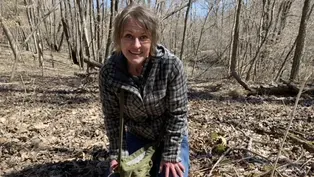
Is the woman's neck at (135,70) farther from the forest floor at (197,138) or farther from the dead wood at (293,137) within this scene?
the dead wood at (293,137)

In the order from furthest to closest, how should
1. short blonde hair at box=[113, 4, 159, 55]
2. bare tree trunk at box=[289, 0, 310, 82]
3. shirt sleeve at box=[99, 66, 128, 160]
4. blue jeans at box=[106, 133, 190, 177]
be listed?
bare tree trunk at box=[289, 0, 310, 82]
blue jeans at box=[106, 133, 190, 177]
shirt sleeve at box=[99, 66, 128, 160]
short blonde hair at box=[113, 4, 159, 55]

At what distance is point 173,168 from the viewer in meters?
2.13

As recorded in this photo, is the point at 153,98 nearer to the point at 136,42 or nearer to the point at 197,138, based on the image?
the point at 136,42

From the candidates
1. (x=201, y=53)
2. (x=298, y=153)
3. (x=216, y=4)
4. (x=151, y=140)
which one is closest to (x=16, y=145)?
(x=151, y=140)

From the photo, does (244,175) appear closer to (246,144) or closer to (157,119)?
(246,144)

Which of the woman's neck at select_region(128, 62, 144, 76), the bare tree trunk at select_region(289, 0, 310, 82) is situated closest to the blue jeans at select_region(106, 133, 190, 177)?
the woman's neck at select_region(128, 62, 144, 76)

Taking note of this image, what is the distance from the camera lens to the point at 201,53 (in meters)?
33.3

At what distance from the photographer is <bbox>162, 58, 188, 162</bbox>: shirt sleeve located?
6.70 ft

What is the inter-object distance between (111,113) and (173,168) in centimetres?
53

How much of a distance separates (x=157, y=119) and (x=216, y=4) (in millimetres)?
19670

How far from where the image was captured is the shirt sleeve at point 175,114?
204 centimetres

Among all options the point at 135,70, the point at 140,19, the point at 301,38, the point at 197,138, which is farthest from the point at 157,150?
the point at 301,38

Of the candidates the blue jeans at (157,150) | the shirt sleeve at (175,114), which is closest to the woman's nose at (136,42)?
the shirt sleeve at (175,114)

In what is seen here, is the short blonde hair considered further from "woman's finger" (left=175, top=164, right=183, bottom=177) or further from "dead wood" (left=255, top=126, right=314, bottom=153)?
"dead wood" (left=255, top=126, right=314, bottom=153)
